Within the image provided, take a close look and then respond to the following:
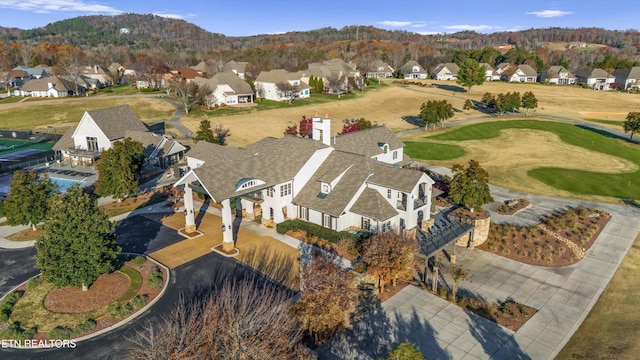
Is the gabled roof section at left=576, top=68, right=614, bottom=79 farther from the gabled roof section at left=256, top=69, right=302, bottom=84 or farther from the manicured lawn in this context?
the manicured lawn

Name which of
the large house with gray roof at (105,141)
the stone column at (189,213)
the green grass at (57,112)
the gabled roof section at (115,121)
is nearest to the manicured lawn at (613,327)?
the stone column at (189,213)

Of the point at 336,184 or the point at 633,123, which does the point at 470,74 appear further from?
the point at 336,184

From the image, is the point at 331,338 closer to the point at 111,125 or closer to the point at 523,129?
the point at 111,125

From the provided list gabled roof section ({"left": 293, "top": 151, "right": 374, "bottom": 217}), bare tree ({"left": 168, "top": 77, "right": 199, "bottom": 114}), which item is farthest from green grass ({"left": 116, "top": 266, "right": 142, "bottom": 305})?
bare tree ({"left": 168, "top": 77, "right": 199, "bottom": 114})

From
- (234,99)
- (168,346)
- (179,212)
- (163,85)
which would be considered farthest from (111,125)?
(163,85)

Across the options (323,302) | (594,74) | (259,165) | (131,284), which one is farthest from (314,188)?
(594,74)
